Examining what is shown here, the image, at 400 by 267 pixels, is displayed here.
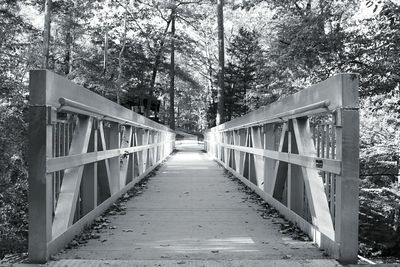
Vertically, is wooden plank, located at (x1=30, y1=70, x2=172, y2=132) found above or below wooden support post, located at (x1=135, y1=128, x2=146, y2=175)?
above

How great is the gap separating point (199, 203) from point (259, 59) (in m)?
15.8

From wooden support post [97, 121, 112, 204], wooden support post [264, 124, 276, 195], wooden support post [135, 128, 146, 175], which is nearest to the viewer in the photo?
wooden support post [97, 121, 112, 204]

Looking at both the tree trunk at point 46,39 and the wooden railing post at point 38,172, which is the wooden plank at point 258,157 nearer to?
the wooden railing post at point 38,172

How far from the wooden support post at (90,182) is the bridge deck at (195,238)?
13.8 inches

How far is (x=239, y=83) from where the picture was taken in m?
41.6

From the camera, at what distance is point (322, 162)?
12.1ft

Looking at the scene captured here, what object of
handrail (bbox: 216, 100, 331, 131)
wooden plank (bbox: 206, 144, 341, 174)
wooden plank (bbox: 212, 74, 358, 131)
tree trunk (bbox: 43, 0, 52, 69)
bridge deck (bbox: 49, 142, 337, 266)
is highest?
tree trunk (bbox: 43, 0, 52, 69)

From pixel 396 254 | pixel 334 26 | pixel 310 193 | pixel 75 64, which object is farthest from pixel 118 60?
pixel 310 193

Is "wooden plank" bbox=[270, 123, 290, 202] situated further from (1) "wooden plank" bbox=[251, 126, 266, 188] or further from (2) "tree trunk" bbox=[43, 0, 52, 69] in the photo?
(2) "tree trunk" bbox=[43, 0, 52, 69]

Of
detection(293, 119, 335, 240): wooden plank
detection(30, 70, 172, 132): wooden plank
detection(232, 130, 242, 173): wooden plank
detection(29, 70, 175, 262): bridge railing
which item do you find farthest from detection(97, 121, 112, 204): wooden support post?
detection(232, 130, 242, 173): wooden plank

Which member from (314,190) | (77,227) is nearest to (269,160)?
(314,190)

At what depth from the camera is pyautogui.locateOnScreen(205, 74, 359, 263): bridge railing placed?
3.20 m

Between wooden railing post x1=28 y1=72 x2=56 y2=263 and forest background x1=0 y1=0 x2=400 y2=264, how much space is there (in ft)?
5.30

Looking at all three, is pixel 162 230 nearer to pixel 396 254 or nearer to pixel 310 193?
pixel 310 193
